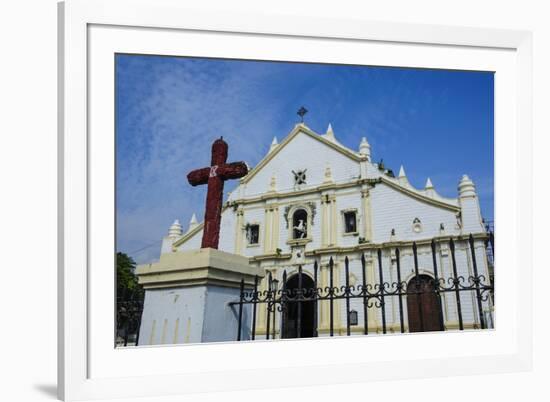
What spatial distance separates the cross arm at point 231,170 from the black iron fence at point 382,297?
36.6 inches

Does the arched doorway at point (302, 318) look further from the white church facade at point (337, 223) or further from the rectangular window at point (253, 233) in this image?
the rectangular window at point (253, 233)

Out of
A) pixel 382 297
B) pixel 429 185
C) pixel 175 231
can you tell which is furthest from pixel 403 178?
pixel 382 297

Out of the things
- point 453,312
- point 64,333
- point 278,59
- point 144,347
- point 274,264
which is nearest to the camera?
point 64,333

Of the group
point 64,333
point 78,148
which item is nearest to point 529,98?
point 78,148

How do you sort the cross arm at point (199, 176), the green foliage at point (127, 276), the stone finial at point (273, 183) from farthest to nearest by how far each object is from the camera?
the stone finial at point (273, 183) → the green foliage at point (127, 276) → the cross arm at point (199, 176)

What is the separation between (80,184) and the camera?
3.50m

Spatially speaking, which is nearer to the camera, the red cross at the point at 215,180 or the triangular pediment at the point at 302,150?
the red cross at the point at 215,180

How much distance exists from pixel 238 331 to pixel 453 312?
7.75m

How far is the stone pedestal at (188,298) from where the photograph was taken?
415 centimetres

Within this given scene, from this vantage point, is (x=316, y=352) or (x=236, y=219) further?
(x=236, y=219)

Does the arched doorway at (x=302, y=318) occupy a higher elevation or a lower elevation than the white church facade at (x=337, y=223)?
lower

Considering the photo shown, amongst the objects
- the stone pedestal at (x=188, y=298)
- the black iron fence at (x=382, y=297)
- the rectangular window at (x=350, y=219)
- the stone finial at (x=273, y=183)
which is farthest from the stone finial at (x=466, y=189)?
the stone pedestal at (x=188, y=298)

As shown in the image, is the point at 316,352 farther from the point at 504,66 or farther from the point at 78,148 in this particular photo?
the point at 504,66

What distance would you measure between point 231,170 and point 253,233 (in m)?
10.2
